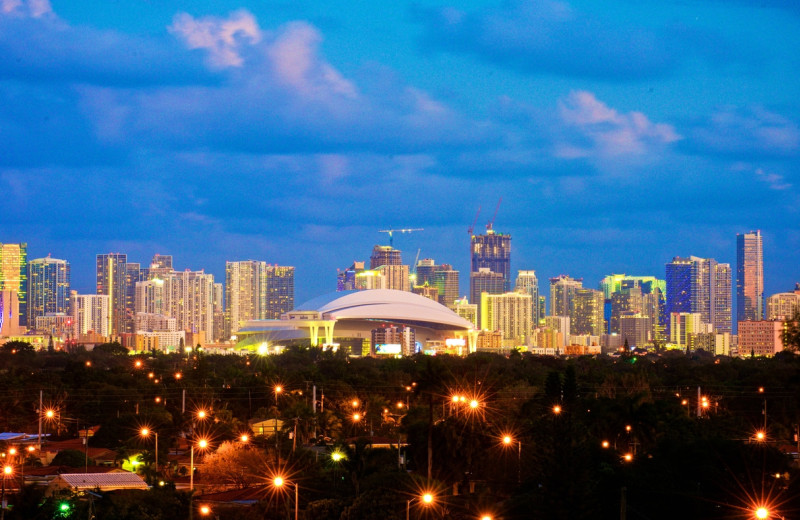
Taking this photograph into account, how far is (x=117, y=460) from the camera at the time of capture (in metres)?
51.2

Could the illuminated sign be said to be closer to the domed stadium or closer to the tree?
the domed stadium

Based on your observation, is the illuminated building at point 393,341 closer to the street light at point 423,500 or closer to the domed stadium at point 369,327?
the domed stadium at point 369,327

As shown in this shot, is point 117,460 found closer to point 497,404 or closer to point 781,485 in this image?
point 497,404

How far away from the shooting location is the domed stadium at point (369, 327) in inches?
7160

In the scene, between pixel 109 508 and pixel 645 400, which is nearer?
pixel 109 508

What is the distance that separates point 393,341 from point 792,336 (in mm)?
165660

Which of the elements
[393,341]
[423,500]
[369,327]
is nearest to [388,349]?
[393,341]

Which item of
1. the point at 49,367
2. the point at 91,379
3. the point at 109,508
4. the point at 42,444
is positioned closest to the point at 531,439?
the point at 109,508

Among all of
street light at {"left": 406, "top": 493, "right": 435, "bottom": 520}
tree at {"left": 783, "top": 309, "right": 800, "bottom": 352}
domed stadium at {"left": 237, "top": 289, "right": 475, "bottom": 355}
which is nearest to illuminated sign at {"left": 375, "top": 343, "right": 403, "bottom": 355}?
domed stadium at {"left": 237, "top": 289, "right": 475, "bottom": 355}

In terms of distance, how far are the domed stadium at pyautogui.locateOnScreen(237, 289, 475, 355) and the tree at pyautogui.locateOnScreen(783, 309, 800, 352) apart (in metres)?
154

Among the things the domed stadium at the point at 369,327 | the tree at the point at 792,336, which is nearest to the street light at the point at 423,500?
the tree at the point at 792,336

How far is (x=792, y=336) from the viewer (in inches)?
898

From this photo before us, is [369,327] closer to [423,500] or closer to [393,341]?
[393,341]

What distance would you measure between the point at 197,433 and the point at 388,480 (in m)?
24.4
